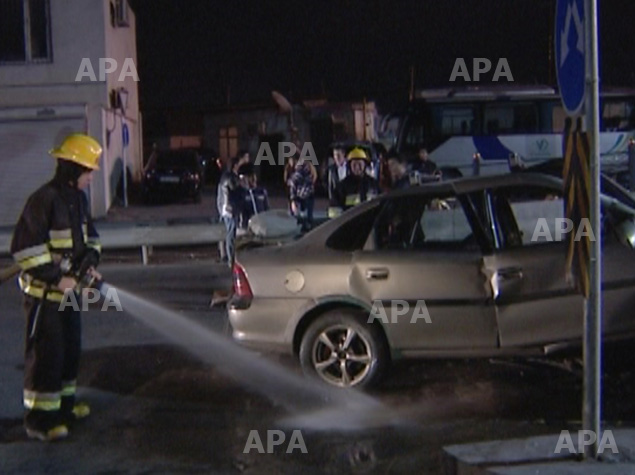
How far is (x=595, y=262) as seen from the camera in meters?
5.45

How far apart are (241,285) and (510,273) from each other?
2.13 metres

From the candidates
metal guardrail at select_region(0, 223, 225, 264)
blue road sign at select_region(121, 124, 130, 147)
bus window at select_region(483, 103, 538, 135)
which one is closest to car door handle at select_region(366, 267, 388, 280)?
metal guardrail at select_region(0, 223, 225, 264)

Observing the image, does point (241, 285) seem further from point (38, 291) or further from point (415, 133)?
point (415, 133)

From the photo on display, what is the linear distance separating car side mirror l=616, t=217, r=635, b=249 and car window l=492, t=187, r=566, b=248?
41cm

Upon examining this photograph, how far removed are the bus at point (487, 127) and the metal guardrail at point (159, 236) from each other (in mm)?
12516

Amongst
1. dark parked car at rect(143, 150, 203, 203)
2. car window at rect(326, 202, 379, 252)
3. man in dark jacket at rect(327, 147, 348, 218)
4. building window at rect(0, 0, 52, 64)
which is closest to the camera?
car window at rect(326, 202, 379, 252)

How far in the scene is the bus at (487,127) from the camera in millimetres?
29562

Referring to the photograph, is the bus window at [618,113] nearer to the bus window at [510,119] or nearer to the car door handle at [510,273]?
the bus window at [510,119]

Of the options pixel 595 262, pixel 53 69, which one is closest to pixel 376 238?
pixel 595 262

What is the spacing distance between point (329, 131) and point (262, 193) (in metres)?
25.2

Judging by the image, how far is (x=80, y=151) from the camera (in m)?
7.27

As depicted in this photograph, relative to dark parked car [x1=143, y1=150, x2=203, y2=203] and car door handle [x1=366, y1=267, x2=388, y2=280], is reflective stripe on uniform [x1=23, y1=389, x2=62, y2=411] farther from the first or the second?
dark parked car [x1=143, y1=150, x2=203, y2=203]

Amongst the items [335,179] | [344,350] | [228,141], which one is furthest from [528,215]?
[228,141]

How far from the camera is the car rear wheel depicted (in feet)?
26.9
